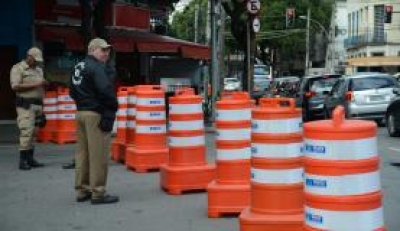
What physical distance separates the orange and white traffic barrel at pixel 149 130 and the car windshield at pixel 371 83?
11369 mm

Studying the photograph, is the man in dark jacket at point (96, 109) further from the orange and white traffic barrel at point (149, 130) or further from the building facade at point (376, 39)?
the building facade at point (376, 39)

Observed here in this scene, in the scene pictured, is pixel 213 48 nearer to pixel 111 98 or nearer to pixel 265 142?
pixel 111 98

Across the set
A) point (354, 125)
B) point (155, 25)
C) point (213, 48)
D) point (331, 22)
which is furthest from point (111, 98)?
point (331, 22)

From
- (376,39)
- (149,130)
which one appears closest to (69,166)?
(149,130)

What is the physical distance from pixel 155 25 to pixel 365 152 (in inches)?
1441

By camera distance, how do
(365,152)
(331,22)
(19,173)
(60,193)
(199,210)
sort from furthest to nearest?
1. (331,22)
2. (19,173)
3. (60,193)
4. (199,210)
5. (365,152)

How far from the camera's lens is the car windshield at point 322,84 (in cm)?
2834

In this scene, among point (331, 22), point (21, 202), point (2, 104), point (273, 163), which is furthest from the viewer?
point (331, 22)

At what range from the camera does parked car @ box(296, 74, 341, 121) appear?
90.9 ft

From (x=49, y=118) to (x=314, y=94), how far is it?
434 inches

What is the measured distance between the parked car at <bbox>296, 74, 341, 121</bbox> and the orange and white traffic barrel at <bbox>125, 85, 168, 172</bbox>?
590 inches

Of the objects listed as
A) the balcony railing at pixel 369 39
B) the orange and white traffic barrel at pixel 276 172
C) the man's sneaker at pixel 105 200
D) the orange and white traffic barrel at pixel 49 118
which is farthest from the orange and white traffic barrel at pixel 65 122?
the balcony railing at pixel 369 39

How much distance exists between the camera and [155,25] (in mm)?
41250

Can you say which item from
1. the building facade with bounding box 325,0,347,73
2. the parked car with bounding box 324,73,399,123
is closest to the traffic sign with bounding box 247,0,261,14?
the parked car with bounding box 324,73,399,123
